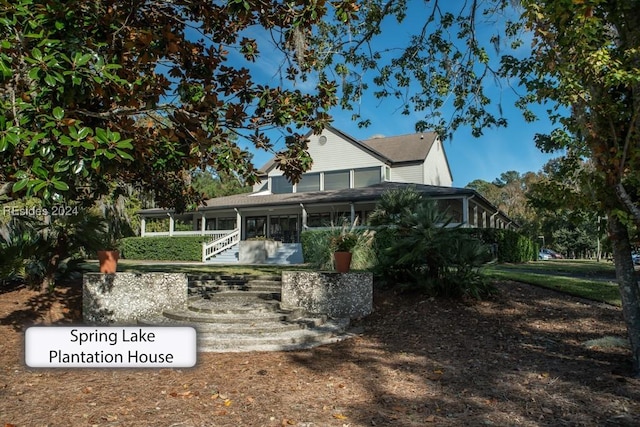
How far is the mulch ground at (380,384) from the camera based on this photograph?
397cm

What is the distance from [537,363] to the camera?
18.4 ft

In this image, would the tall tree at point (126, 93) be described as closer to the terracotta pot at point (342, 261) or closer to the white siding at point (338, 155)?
the terracotta pot at point (342, 261)

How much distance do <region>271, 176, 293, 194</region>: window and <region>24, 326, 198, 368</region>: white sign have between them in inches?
1063

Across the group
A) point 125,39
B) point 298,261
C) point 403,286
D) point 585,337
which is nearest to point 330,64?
point 403,286

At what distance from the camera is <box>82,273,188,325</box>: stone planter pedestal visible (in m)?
8.11

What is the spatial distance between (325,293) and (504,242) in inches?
631

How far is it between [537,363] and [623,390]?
3.74 feet

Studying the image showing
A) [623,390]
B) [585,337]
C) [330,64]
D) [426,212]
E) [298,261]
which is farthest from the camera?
[298,261]

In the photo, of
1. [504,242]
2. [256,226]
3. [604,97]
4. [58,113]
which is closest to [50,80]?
[58,113]

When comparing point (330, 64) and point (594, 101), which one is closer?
point (594, 101)

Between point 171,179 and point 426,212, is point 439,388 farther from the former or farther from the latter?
point 171,179

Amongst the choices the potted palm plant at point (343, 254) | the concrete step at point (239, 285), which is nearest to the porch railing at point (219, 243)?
the concrete step at point (239, 285)

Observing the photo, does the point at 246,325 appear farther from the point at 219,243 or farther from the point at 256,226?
the point at 256,226

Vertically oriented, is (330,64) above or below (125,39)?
above
